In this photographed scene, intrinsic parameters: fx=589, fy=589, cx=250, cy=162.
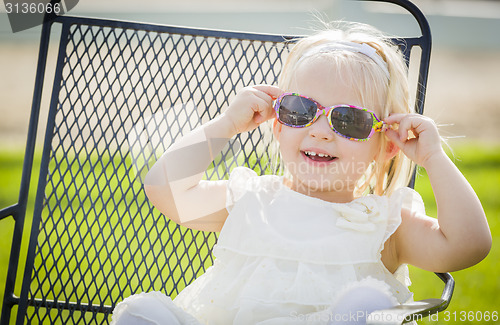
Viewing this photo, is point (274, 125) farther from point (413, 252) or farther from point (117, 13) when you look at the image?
point (117, 13)

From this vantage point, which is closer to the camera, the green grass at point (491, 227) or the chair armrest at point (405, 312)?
the chair armrest at point (405, 312)

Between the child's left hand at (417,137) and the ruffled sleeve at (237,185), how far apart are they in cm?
48

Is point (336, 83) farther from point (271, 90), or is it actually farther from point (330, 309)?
point (330, 309)

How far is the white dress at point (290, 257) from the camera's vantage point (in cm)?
162

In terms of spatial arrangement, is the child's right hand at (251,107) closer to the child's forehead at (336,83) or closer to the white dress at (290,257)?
the child's forehead at (336,83)

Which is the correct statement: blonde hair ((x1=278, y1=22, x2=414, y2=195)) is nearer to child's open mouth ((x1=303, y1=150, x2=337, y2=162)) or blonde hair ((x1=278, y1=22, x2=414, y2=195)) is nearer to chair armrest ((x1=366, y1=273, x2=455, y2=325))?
child's open mouth ((x1=303, y1=150, x2=337, y2=162))

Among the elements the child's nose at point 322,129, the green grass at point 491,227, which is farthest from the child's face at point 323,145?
the green grass at point 491,227

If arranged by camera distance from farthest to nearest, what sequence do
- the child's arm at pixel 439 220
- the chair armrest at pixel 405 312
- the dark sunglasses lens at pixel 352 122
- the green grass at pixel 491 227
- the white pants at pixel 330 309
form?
the green grass at pixel 491 227, the dark sunglasses lens at pixel 352 122, the child's arm at pixel 439 220, the white pants at pixel 330 309, the chair armrest at pixel 405 312

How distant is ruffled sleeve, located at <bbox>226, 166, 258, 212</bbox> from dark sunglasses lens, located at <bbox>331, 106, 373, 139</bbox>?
36 cm

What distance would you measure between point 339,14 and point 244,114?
17.2 ft

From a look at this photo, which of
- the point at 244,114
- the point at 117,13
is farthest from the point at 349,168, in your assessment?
the point at 117,13

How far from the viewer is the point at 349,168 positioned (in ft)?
5.84

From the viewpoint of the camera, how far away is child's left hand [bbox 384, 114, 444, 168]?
172 cm

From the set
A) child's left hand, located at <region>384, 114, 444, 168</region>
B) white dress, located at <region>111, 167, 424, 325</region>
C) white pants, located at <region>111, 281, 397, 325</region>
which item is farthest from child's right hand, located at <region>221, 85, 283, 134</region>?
white pants, located at <region>111, 281, 397, 325</region>
